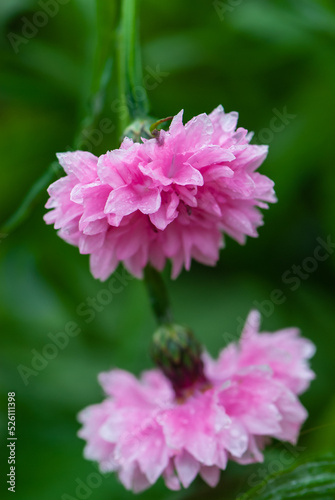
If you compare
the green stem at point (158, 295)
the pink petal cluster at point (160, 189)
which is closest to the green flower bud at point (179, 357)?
the green stem at point (158, 295)

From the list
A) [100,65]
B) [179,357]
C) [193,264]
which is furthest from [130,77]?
[193,264]

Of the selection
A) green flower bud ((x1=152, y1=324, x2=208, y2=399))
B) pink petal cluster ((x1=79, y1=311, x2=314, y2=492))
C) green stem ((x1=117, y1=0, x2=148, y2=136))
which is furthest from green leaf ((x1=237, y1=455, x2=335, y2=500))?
green stem ((x1=117, y1=0, x2=148, y2=136))

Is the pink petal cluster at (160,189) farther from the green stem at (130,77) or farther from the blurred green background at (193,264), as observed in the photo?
the blurred green background at (193,264)

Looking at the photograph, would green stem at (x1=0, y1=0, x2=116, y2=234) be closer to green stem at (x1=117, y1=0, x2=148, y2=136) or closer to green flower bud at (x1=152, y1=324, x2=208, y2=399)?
green stem at (x1=117, y1=0, x2=148, y2=136)

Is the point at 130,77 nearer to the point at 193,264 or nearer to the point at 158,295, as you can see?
the point at 158,295

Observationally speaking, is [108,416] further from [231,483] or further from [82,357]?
[82,357]

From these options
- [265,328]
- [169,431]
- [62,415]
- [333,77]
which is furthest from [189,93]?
[169,431]
